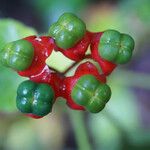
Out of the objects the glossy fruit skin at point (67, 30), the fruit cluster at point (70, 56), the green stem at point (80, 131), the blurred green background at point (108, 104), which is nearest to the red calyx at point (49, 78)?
the fruit cluster at point (70, 56)

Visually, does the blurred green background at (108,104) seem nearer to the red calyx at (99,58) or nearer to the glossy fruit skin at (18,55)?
the red calyx at (99,58)

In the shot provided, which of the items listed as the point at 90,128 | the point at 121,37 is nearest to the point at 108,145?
the point at 90,128

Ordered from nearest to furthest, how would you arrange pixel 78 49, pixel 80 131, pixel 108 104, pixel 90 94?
pixel 90 94
pixel 78 49
pixel 80 131
pixel 108 104

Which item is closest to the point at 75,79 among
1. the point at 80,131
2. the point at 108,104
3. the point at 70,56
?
the point at 70,56

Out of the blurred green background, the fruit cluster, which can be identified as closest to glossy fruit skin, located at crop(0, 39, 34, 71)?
the fruit cluster

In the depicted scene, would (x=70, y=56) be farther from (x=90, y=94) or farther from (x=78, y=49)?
(x=90, y=94)

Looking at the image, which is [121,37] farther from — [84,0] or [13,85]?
[84,0]

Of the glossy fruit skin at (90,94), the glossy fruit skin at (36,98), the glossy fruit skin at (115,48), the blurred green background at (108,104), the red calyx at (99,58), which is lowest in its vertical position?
the blurred green background at (108,104)
